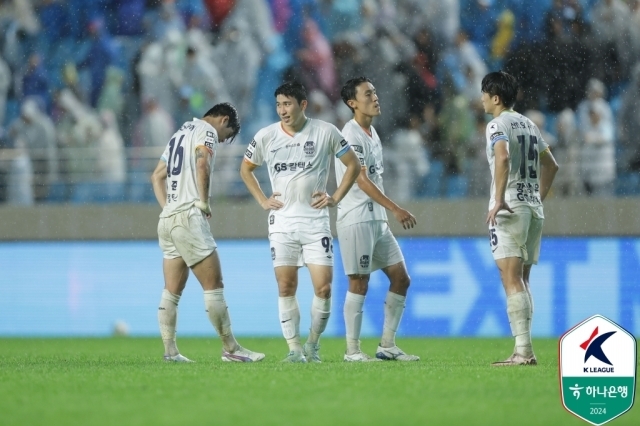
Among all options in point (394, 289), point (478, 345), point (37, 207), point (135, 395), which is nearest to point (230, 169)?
point (37, 207)

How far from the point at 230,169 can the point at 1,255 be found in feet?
9.64

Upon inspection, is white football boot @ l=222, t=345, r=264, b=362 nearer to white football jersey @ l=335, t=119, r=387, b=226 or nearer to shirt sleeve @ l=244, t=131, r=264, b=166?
white football jersey @ l=335, t=119, r=387, b=226

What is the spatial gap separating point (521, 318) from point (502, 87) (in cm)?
157

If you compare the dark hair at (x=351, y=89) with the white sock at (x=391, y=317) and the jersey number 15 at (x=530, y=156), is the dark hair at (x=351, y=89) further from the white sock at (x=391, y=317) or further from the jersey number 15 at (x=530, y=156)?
the white sock at (x=391, y=317)

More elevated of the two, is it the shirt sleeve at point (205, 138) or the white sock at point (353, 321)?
the shirt sleeve at point (205, 138)

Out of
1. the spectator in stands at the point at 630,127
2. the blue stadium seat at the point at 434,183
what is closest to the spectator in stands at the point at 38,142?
the blue stadium seat at the point at 434,183

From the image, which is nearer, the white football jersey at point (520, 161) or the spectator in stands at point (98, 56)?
the white football jersey at point (520, 161)

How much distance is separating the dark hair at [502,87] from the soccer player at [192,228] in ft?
6.43

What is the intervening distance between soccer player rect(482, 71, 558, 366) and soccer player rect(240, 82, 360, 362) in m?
1.04

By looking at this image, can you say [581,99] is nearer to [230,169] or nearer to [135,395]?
[230,169]

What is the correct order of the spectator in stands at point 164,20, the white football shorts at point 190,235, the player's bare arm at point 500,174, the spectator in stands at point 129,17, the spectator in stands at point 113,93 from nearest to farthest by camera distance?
the player's bare arm at point 500,174
the white football shorts at point 190,235
the spectator in stands at point 113,93
the spectator in stands at point 164,20
the spectator in stands at point 129,17

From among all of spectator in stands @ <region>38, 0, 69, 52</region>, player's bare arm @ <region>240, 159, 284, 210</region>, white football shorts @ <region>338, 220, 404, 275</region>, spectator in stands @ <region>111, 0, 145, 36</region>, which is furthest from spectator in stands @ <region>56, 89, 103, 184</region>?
white football shorts @ <region>338, 220, 404, 275</region>

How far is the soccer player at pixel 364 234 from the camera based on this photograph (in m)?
8.41

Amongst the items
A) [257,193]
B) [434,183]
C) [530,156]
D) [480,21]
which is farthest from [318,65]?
[530,156]
